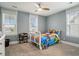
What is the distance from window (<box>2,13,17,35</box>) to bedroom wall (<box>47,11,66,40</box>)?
29.5 inches

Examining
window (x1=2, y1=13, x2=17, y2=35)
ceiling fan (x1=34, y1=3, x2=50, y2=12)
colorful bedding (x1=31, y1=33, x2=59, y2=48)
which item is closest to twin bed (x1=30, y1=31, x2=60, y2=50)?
colorful bedding (x1=31, y1=33, x2=59, y2=48)

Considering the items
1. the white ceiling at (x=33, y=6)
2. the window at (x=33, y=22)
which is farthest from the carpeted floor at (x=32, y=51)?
the white ceiling at (x=33, y=6)

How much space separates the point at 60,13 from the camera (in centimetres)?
171

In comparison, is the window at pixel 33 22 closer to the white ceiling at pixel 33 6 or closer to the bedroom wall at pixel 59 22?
the white ceiling at pixel 33 6

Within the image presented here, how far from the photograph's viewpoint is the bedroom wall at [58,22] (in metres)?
1.73

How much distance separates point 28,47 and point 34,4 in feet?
3.10

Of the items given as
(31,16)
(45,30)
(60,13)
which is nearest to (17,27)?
(31,16)

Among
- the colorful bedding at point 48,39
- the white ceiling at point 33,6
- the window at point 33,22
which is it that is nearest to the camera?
the white ceiling at point 33,6

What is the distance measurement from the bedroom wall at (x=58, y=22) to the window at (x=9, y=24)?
750 mm

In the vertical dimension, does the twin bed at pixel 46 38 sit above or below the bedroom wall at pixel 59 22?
below

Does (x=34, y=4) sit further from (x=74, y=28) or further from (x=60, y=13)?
(x=74, y=28)

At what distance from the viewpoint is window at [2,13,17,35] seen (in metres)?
1.54

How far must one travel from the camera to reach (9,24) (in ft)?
5.18

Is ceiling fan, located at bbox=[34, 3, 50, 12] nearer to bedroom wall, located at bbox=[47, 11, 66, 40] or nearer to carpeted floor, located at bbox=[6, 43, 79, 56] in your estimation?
bedroom wall, located at bbox=[47, 11, 66, 40]
